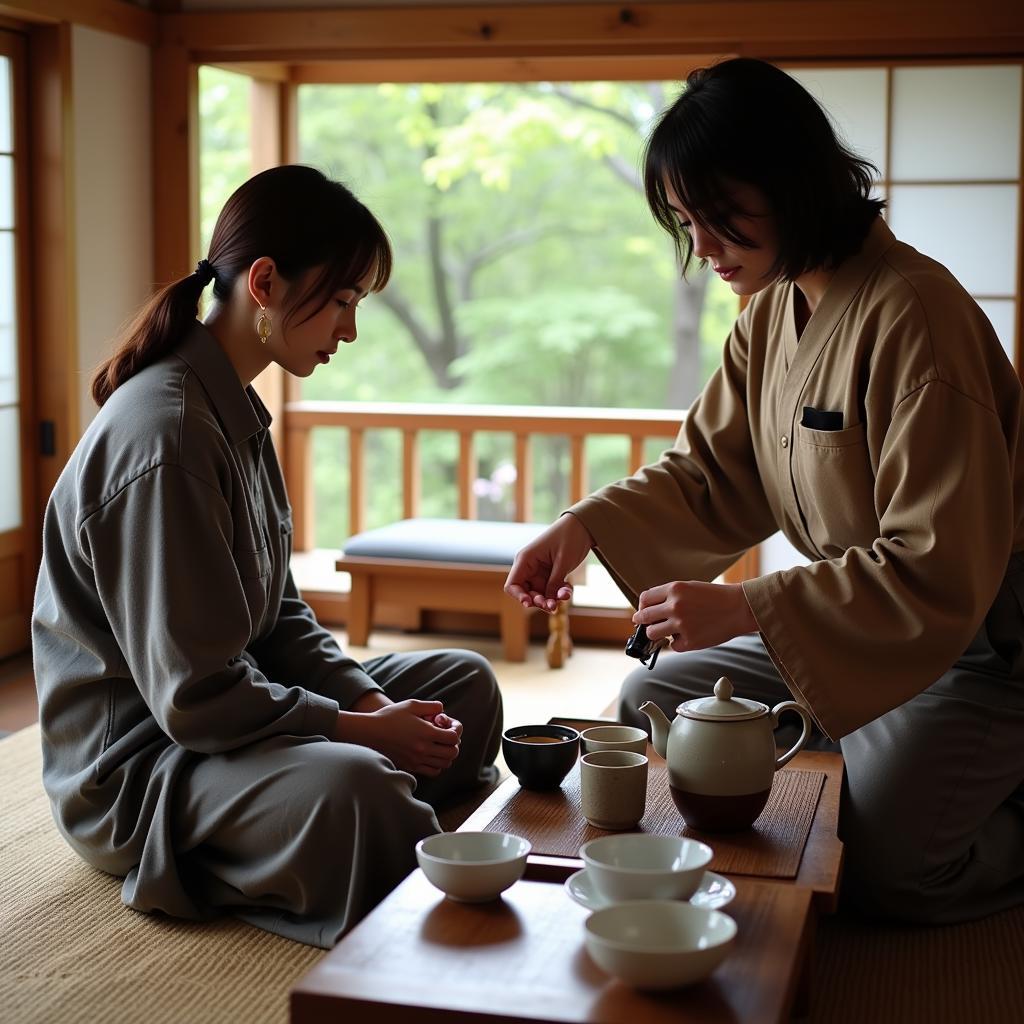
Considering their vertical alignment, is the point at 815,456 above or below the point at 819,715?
above

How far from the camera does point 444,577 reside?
4.43 m

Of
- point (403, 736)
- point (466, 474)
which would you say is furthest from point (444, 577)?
point (403, 736)

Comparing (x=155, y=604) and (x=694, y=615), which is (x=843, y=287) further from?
(x=155, y=604)

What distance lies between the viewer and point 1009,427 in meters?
2.22

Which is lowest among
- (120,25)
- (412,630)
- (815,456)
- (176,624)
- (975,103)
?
(412,630)

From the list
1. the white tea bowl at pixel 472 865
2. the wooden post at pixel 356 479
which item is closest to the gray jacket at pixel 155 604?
the white tea bowl at pixel 472 865

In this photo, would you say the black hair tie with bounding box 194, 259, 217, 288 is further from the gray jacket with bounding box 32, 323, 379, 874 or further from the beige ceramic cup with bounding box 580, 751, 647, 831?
the beige ceramic cup with bounding box 580, 751, 647, 831

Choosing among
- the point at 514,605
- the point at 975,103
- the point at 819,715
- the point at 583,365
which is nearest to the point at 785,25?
the point at 975,103

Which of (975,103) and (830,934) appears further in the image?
(975,103)

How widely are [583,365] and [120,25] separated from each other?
604cm

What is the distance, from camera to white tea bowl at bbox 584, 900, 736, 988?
4.47 ft

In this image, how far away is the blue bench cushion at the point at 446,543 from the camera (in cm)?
439

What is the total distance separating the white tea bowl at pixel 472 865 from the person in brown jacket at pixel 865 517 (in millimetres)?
473

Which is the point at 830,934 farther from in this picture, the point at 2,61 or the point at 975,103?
the point at 2,61
